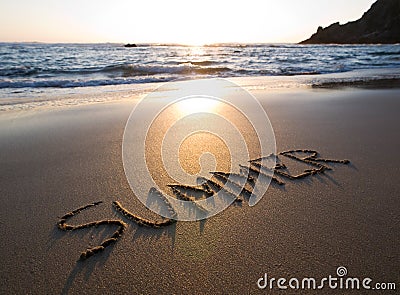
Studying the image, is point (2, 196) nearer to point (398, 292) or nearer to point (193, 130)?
point (193, 130)

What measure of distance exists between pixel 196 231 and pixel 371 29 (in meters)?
104

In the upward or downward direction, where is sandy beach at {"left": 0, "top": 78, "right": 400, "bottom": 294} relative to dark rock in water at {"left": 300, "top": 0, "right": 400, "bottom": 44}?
downward

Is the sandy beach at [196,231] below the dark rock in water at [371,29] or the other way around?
below

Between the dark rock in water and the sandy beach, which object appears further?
the dark rock in water

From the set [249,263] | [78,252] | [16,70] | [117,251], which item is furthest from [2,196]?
[16,70]

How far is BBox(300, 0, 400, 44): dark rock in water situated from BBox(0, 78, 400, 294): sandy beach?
3436 inches

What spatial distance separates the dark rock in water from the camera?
249ft

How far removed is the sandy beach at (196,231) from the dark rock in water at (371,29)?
8727 centimetres

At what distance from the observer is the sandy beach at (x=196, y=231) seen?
4.46 ft

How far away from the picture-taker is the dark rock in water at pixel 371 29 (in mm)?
75750

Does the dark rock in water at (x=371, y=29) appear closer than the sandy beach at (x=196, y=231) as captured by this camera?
No

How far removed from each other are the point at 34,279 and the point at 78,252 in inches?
8.6

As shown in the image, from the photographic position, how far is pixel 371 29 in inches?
3369

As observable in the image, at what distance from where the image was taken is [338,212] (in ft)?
5.94
